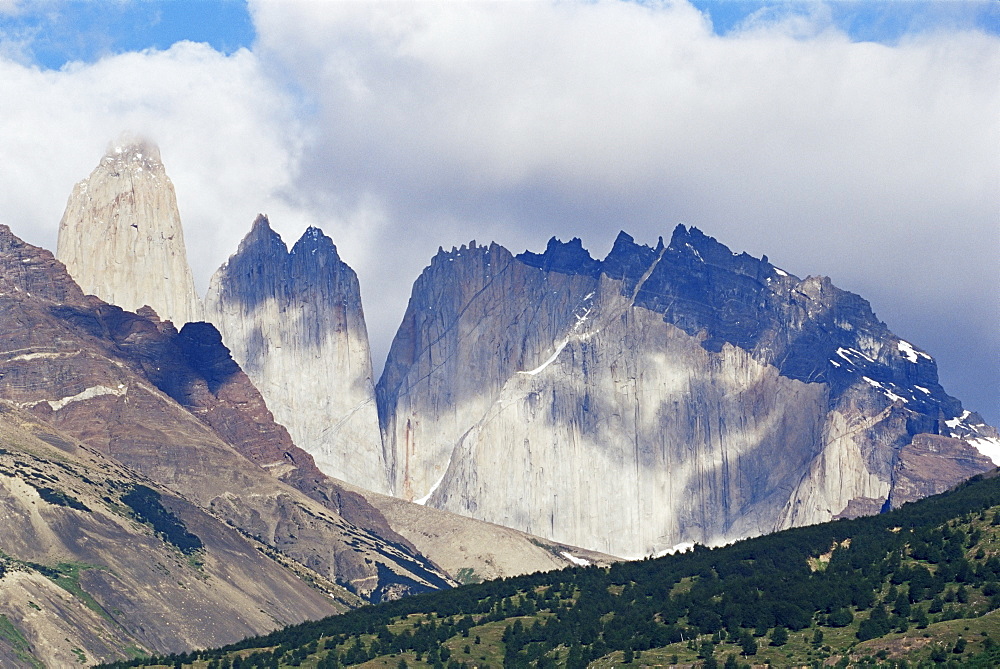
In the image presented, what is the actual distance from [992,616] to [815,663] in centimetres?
1887

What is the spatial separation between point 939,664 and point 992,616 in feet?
41.9

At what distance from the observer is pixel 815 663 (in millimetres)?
199625

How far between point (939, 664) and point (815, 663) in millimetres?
15493

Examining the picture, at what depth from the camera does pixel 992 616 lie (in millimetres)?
197875

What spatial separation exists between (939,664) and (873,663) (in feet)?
25.8

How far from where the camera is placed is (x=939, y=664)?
7411 inches

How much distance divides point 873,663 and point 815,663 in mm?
7647
